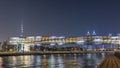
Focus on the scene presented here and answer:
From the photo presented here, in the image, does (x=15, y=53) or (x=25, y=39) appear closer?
(x=15, y=53)

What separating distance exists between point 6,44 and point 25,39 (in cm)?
1276

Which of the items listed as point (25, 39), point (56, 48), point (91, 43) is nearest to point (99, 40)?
point (91, 43)

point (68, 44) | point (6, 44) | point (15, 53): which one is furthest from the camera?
point (68, 44)

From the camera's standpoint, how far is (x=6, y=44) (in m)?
169

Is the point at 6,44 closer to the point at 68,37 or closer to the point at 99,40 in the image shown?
the point at 68,37

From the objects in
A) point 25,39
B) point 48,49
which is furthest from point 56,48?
point 25,39

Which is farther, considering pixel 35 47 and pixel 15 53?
pixel 35 47

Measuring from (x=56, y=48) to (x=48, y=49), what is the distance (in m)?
3.64

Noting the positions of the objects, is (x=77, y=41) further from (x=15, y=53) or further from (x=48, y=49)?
(x=15, y=53)

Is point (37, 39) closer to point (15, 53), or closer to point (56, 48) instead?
point (56, 48)

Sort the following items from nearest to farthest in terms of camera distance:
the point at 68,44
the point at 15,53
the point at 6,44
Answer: the point at 15,53 < the point at 6,44 < the point at 68,44

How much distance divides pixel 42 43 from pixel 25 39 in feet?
26.3

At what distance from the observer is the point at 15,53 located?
152 metres

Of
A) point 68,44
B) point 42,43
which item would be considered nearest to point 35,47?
point 42,43
